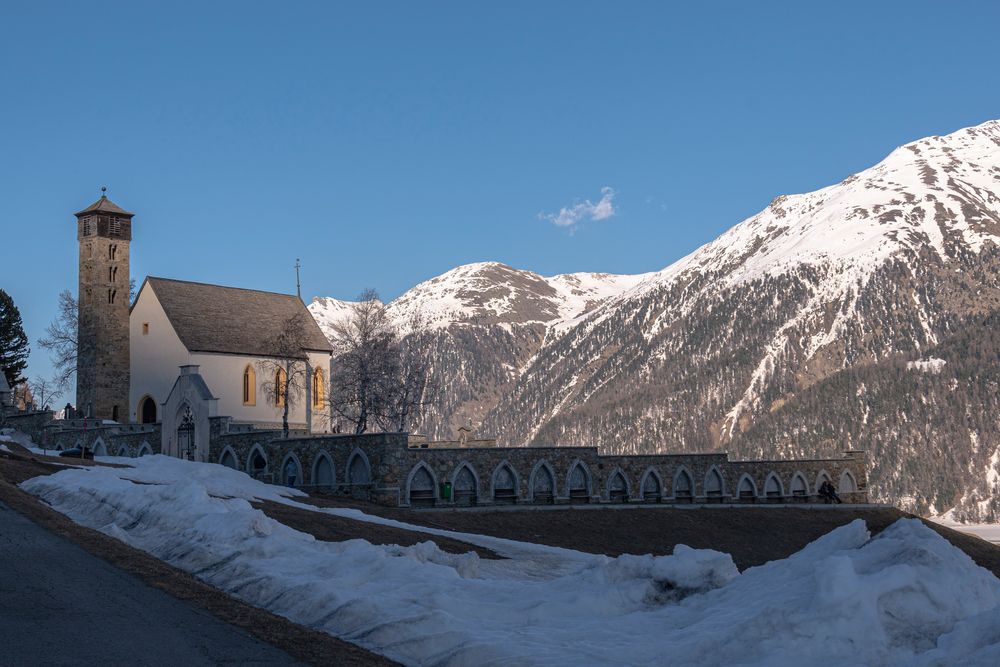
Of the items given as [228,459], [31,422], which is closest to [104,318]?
[31,422]

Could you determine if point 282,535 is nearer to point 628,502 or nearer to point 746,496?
point 628,502

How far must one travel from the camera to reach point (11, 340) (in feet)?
314

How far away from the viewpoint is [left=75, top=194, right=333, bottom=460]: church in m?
72.7

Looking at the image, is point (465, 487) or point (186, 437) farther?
point (186, 437)

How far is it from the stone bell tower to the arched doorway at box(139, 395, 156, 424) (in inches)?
85.3

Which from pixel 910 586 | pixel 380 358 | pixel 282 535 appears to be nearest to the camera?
pixel 910 586

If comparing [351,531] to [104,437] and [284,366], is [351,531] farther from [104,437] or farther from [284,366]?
[284,366]

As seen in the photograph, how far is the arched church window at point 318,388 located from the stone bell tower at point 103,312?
13.8 metres

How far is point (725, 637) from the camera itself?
1143cm

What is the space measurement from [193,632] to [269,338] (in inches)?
2515

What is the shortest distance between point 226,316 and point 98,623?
2538 inches

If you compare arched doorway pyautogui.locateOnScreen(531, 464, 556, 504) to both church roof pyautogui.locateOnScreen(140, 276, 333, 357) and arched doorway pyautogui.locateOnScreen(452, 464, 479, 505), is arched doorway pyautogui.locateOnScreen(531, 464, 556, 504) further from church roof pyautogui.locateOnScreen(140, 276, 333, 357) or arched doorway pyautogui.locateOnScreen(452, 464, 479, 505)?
church roof pyautogui.locateOnScreen(140, 276, 333, 357)

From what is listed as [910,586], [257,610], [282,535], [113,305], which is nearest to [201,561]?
[282,535]

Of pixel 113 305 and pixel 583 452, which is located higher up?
pixel 113 305
